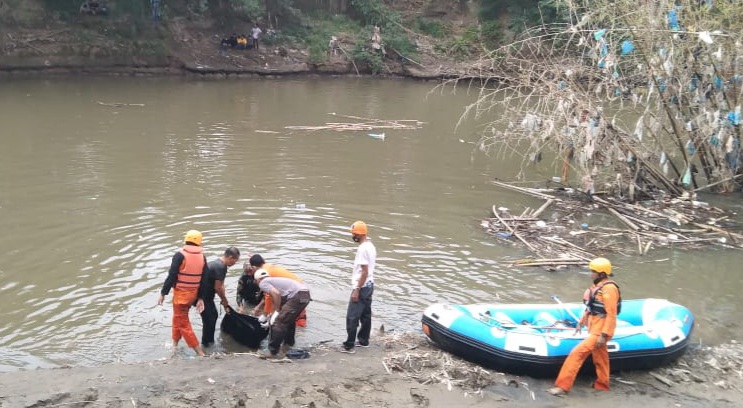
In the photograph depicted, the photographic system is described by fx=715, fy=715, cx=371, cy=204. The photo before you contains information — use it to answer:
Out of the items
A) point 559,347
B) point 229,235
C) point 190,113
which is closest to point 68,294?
point 229,235

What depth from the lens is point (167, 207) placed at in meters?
14.4

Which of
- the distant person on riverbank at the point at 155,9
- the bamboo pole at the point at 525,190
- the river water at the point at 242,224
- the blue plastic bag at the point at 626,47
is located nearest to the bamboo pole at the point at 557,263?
the river water at the point at 242,224

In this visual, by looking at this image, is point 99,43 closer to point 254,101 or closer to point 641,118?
point 254,101

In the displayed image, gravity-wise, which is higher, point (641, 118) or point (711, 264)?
point (641, 118)

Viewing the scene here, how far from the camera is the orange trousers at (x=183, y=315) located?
8.36 meters

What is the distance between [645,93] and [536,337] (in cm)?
848

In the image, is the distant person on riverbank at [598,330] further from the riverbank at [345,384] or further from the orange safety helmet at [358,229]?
the orange safety helmet at [358,229]

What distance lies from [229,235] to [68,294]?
3.22 meters

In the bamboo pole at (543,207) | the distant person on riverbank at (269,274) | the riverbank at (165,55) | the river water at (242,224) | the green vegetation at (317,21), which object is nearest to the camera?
the distant person on riverbank at (269,274)

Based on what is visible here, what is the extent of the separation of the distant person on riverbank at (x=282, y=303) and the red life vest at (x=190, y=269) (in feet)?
2.56

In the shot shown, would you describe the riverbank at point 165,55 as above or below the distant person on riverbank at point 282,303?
above

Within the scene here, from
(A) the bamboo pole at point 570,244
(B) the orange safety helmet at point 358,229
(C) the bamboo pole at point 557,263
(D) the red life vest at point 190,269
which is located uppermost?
(B) the orange safety helmet at point 358,229

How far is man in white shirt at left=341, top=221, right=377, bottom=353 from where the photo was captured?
8.40 meters

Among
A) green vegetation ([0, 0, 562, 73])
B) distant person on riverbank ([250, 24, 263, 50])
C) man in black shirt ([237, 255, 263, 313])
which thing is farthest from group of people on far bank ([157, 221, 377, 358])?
distant person on riverbank ([250, 24, 263, 50])
